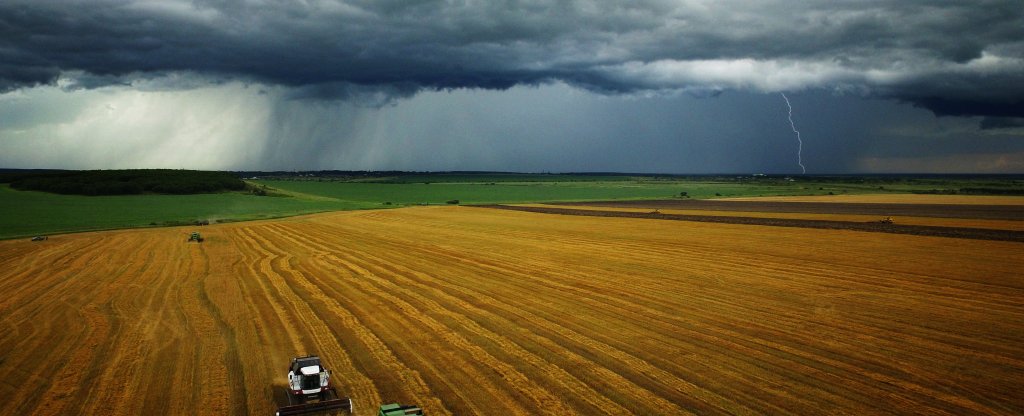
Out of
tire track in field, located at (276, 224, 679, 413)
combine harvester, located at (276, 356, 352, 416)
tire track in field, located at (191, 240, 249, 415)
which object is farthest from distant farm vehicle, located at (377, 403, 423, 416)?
tire track in field, located at (276, 224, 679, 413)

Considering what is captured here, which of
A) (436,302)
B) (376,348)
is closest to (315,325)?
(376,348)

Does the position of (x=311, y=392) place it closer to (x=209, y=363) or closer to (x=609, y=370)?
(x=209, y=363)

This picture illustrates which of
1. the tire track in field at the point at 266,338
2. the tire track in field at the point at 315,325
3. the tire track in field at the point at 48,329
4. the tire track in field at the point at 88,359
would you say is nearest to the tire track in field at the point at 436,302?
the tire track in field at the point at 315,325

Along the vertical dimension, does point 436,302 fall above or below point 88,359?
below

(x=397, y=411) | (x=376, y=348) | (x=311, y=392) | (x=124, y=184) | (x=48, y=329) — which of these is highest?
(x=124, y=184)

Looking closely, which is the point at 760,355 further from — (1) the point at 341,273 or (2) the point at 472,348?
(1) the point at 341,273
